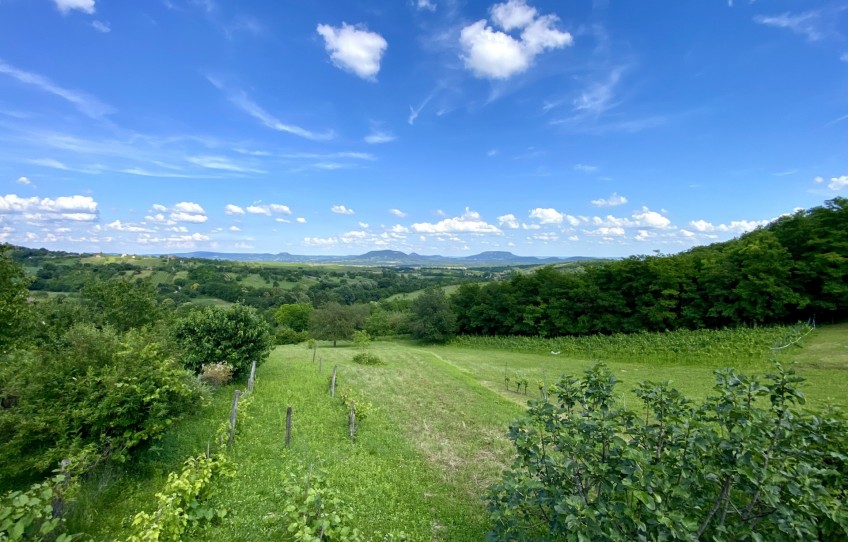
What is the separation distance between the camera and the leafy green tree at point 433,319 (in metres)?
56.7

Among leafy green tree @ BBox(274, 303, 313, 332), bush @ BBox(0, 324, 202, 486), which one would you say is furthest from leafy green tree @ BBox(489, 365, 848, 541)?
leafy green tree @ BBox(274, 303, 313, 332)

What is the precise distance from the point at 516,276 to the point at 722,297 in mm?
25989

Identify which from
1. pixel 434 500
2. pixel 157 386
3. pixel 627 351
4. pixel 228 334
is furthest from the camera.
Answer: pixel 627 351

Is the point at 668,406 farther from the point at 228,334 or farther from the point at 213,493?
the point at 228,334

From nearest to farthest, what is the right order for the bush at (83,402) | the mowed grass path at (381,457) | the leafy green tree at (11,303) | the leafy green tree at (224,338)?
the mowed grass path at (381,457), the bush at (83,402), the leafy green tree at (11,303), the leafy green tree at (224,338)

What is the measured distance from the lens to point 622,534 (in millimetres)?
3990

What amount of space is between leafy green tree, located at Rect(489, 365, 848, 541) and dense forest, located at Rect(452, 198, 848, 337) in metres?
41.5

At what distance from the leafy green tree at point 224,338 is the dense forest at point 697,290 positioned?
39.8 m

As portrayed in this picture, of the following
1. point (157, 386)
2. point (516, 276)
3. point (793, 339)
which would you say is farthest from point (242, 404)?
point (516, 276)

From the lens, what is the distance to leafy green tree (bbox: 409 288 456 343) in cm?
5666

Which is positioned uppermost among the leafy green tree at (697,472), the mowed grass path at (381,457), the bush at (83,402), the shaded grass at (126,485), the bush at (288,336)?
the leafy green tree at (697,472)

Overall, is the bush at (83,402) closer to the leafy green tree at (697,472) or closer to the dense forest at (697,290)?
the leafy green tree at (697,472)

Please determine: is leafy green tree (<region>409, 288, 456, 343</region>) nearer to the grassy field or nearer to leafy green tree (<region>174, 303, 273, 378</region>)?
the grassy field

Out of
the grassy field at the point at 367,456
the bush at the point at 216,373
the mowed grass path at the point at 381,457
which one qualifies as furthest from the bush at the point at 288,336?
the bush at the point at 216,373
